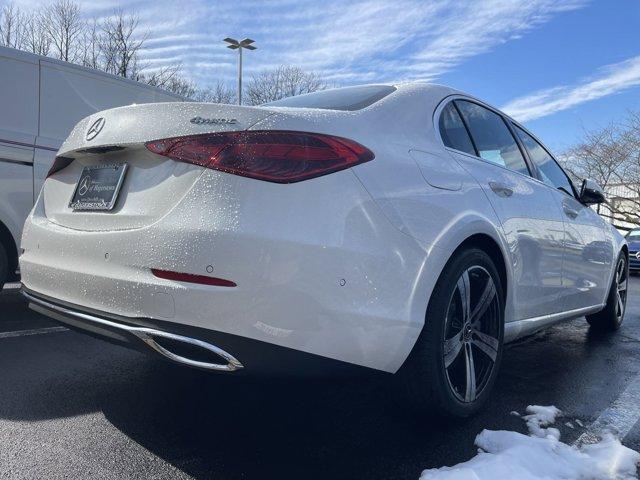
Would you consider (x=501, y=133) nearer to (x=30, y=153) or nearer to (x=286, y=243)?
(x=286, y=243)

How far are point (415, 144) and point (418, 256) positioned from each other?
0.54m

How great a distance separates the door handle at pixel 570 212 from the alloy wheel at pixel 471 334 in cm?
137

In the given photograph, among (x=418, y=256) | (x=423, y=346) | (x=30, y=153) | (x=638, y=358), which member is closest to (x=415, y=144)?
(x=418, y=256)

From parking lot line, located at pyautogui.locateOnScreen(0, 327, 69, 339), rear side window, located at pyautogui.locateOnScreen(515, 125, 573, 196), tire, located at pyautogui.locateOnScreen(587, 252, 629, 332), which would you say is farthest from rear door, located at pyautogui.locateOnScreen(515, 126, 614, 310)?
parking lot line, located at pyautogui.locateOnScreen(0, 327, 69, 339)

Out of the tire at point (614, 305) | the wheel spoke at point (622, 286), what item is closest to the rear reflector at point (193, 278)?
the tire at point (614, 305)

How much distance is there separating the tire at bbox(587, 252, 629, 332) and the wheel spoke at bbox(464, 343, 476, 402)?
2779 millimetres

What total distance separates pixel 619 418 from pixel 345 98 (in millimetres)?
2079

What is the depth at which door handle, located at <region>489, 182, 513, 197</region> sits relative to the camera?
9.33ft

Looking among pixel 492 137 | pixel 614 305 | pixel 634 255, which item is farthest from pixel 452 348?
pixel 634 255

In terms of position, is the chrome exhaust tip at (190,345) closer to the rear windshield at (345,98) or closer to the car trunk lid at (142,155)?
the car trunk lid at (142,155)

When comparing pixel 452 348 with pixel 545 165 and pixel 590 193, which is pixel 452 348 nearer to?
pixel 545 165

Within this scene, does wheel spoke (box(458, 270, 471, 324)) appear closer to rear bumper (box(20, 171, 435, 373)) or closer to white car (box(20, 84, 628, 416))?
white car (box(20, 84, 628, 416))

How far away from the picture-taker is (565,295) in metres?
3.65

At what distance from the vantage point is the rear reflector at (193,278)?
6.08ft
